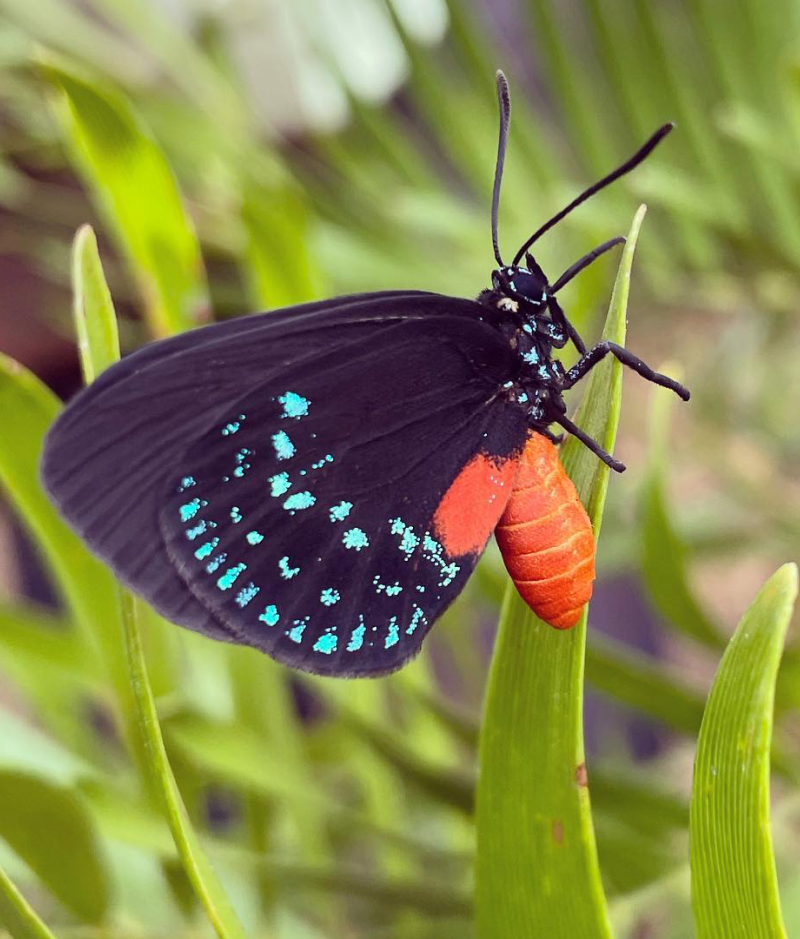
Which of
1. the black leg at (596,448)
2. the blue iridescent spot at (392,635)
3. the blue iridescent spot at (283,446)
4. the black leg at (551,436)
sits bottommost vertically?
the blue iridescent spot at (392,635)

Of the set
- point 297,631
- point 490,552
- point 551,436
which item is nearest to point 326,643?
point 297,631

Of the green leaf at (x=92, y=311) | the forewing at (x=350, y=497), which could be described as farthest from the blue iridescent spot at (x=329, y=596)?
the green leaf at (x=92, y=311)

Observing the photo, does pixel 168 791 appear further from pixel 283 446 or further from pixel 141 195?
pixel 141 195

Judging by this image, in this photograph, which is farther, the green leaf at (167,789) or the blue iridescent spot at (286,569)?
the blue iridescent spot at (286,569)

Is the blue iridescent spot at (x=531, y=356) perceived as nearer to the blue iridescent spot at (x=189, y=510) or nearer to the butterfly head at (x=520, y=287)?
the butterfly head at (x=520, y=287)

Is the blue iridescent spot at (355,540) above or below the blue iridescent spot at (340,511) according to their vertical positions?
below

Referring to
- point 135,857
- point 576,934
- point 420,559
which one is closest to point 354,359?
point 420,559
